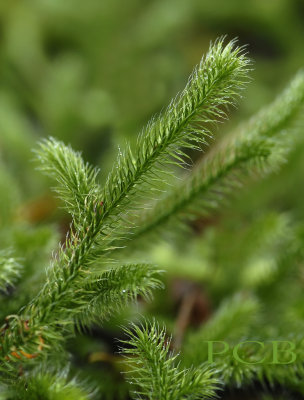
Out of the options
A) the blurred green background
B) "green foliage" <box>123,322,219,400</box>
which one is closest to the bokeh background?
the blurred green background

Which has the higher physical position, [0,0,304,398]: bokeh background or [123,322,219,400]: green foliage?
[0,0,304,398]: bokeh background

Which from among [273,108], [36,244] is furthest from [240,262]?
[36,244]

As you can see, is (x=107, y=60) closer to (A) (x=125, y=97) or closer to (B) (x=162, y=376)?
(A) (x=125, y=97)

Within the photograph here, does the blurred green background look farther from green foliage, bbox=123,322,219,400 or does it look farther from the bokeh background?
Result: green foliage, bbox=123,322,219,400

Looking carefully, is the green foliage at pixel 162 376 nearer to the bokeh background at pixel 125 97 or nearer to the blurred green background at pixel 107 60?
the bokeh background at pixel 125 97

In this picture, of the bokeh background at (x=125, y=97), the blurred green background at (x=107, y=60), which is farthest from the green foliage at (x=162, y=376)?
the blurred green background at (x=107, y=60)

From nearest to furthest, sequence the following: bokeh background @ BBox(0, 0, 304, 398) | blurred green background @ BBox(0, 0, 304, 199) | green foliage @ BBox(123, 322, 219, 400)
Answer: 1. green foliage @ BBox(123, 322, 219, 400)
2. bokeh background @ BBox(0, 0, 304, 398)
3. blurred green background @ BBox(0, 0, 304, 199)

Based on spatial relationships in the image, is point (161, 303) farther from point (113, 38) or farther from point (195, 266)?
point (113, 38)

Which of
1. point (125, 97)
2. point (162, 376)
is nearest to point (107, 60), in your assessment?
point (125, 97)
